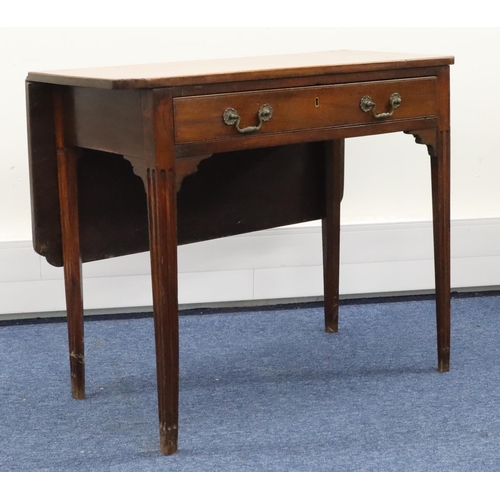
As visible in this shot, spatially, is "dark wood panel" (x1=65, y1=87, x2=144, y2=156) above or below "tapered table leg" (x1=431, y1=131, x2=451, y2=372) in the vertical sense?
above

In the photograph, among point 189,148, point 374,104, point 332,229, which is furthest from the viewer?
point 332,229

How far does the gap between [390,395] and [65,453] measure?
3.01 feet

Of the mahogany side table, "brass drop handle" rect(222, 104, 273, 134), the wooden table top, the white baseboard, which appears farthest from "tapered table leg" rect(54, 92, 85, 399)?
the white baseboard

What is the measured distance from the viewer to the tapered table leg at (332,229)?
2943 mm

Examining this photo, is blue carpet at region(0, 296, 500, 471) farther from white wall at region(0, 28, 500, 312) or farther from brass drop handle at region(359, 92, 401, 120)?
brass drop handle at region(359, 92, 401, 120)

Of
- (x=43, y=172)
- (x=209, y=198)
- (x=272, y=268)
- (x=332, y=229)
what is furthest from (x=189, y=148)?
(x=272, y=268)

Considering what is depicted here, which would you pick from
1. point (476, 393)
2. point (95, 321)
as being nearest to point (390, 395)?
point (476, 393)

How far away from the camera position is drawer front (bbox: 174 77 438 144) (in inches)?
80.1

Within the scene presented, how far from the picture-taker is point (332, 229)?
3041 mm

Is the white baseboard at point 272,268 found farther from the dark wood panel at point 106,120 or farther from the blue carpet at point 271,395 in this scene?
the dark wood panel at point 106,120

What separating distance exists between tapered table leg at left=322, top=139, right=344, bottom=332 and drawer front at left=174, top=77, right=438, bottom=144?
1.72ft

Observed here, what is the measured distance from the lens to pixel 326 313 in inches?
122

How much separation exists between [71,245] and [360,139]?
1367 millimetres

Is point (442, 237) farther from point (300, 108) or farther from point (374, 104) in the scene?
point (300, 108)
